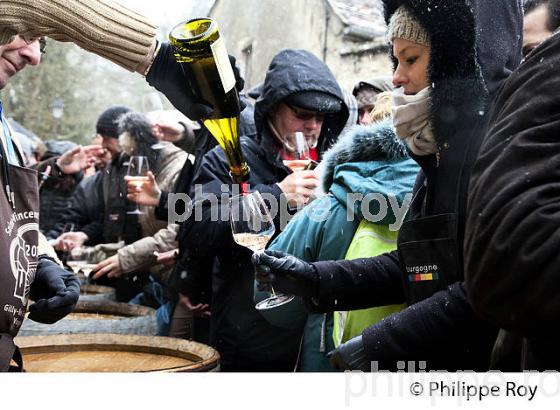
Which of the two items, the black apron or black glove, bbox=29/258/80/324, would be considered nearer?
the black apron

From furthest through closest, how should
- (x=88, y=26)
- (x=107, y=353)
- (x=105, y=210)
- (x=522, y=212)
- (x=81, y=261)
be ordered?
(x=105, y=210), (x=81, y=261), (x=107, y=353), (x=88, y=26), (x=522, y=212)

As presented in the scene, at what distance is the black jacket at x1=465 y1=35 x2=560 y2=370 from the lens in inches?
37.3

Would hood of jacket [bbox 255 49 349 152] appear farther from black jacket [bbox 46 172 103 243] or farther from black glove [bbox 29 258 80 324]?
black jacket [bbox 46 172 103 243]

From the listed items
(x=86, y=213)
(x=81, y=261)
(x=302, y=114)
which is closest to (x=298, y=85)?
(x=302, y=114)

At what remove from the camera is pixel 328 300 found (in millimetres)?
1878

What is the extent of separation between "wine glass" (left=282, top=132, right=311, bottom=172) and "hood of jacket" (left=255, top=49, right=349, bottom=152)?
45cm

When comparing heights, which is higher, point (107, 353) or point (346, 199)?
point (346, 199)

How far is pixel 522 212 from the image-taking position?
3.14 ft

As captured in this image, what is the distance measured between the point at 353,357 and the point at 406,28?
855mm

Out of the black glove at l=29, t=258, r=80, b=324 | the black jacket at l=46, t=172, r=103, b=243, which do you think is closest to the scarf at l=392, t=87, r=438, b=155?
the black glove at l=29, t=258, r=80, b=324

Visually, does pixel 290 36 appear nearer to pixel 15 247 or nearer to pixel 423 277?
pixel 15 247

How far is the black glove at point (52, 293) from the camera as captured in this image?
2.14 meters
